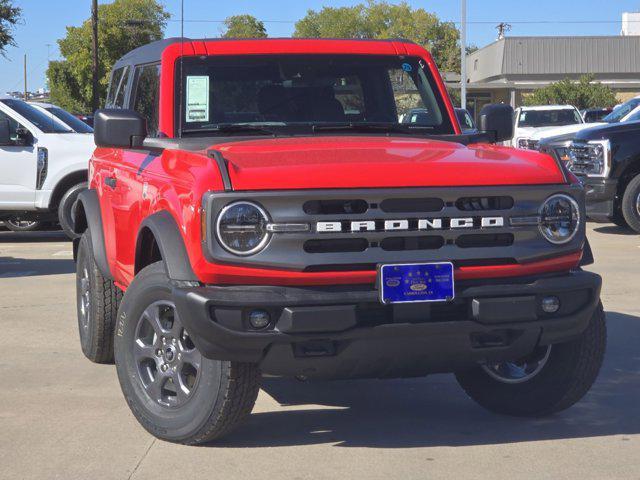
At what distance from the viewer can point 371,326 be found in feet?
15.3

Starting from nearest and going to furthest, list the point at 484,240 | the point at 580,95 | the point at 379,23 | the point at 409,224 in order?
the point at 409,224, the point at 484,240, the point at 580,95, the point at 379,23

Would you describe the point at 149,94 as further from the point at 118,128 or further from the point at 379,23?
the point at 379,23

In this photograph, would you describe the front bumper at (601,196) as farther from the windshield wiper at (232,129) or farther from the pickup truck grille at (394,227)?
the pickup truck grille at (394,227)

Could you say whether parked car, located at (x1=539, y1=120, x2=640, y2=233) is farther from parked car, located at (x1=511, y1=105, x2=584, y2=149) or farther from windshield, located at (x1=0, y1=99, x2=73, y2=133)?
parked car, located at (x1=511, y1=105, x2=584, y2=149)

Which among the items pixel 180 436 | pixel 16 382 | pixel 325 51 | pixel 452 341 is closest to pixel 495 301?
pixel 452 341

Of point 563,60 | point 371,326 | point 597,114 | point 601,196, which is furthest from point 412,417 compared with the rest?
point 563,60

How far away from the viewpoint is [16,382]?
6590 millimetres

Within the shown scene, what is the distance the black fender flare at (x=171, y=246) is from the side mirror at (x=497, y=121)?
79.1 inches

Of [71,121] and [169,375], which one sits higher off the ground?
[71,121]

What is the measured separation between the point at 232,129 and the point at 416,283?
1614 millimetres

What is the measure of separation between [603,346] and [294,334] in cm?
163

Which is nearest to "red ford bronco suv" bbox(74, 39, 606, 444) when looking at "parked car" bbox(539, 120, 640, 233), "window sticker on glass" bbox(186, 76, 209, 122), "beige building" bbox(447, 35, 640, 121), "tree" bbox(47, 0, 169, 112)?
"window sticker on glass" bbox(186, 76, 209, 122)

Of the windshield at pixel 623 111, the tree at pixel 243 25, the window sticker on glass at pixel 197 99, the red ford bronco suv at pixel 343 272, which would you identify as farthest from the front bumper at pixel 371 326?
the tree at pixel 243 25

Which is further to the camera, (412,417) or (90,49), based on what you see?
(90,49)
